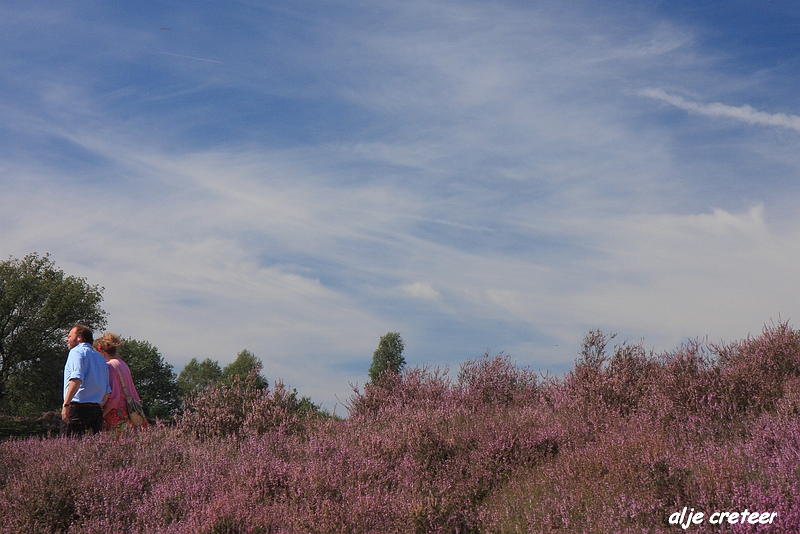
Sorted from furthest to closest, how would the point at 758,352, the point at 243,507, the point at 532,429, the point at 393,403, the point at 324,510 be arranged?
the point at 393,403
the point at 758,352
the point at 532,429
the point at 243,507
the point at 324,510

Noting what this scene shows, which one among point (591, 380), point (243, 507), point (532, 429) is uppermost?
point (591, 380)

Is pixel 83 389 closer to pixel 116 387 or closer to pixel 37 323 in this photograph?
pixel 116 387

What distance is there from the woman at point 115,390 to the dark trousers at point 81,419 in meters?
0.43

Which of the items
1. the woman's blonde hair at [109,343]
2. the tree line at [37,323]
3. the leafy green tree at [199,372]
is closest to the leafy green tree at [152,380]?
the tree line at [37,323]

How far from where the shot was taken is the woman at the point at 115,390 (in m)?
8.19

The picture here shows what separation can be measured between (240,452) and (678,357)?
16.8 ft

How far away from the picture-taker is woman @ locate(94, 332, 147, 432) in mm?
8188

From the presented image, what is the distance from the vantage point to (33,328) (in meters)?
30.0

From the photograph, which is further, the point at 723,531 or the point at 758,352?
the point at 758,352

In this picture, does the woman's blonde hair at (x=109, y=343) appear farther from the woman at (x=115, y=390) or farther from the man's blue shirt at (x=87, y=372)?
the man's blue shirt at (x=87, y=372)

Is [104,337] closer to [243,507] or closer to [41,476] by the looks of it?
[41,476]

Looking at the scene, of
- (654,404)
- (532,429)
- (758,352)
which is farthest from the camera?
(758,352)

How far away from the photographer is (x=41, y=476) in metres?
5.30

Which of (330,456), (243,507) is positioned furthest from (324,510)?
(330,456)
